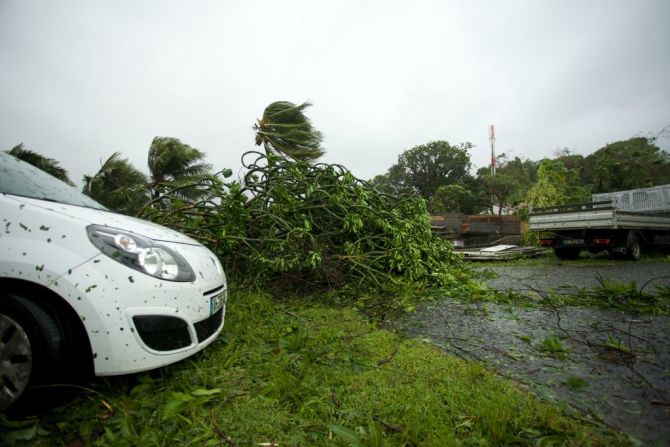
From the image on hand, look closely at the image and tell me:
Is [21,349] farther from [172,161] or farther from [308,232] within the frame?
[172,161]

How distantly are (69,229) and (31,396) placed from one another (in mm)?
766

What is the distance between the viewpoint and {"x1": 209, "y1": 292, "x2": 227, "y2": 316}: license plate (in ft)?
6.19

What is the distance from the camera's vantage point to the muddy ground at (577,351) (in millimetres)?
1450

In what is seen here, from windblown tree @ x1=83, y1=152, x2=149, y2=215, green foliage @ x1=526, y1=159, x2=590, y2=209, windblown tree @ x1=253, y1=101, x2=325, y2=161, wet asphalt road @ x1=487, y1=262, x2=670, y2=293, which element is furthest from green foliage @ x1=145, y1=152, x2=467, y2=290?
green foliage @ x1=526, y1=159, x2=590, y2=209

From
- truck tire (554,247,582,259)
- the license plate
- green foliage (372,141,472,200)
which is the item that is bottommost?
truck tire (554,247,582,259)

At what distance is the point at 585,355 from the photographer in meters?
2.02

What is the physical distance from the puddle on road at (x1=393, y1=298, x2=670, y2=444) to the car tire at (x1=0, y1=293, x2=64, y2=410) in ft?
7.45

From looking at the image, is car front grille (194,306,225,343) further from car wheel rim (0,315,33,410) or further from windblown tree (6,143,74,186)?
windblown tree (6,143,74,186)

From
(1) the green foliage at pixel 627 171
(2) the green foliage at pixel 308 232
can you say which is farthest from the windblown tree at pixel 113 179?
(1) the green foliage at pixel 627 171

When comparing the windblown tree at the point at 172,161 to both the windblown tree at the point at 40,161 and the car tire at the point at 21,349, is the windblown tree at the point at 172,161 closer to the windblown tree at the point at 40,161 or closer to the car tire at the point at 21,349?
the windblown tree at the point at 40,161

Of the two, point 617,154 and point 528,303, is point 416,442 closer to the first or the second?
point 528,303

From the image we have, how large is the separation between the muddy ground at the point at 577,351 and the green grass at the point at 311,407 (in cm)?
20

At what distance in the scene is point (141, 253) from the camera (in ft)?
5.41

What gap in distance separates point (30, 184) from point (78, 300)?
1.08 m
